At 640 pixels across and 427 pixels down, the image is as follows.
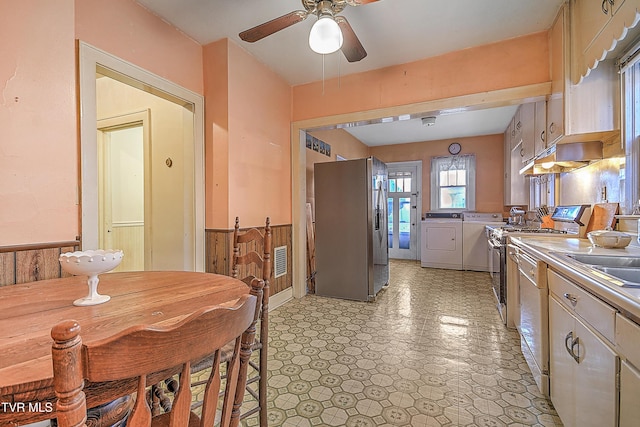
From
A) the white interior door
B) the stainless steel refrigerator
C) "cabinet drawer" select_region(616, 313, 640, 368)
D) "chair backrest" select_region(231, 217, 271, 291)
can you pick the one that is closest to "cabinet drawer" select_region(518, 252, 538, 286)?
"cabinet drawer" select_region(616, 313, 640, 368)

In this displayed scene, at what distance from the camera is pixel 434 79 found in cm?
284

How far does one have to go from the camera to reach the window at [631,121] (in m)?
1.67

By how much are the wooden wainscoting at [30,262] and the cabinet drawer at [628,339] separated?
2.40 metres

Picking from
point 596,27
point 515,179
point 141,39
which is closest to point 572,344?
point 596,27

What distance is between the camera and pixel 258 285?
2.49ft

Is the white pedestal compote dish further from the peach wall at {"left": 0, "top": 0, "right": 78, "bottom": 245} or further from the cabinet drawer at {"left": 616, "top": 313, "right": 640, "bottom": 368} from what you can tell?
the cabinet drawer at {"left": 616, "top": 313, "right": 640, "bottom": 368}

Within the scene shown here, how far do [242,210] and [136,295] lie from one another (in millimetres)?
1651

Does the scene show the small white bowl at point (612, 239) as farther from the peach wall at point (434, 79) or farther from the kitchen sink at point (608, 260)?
the peach wall at point (434, 79)

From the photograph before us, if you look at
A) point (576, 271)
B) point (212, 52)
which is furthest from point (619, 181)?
point (212, 52)

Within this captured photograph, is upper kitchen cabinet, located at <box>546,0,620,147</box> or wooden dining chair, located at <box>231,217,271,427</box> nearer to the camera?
wooden dining chair, located at <box>231,217,271,427</box>

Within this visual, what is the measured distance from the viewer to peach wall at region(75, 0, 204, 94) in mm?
1860

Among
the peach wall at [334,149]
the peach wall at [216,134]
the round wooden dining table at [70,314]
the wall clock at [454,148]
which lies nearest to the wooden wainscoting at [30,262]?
the round wooden dining table at [70,314]

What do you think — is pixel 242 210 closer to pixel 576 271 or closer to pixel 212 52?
pixel 212 52

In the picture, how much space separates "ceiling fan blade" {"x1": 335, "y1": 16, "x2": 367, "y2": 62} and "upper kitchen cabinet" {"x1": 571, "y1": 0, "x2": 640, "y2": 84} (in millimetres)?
1334
